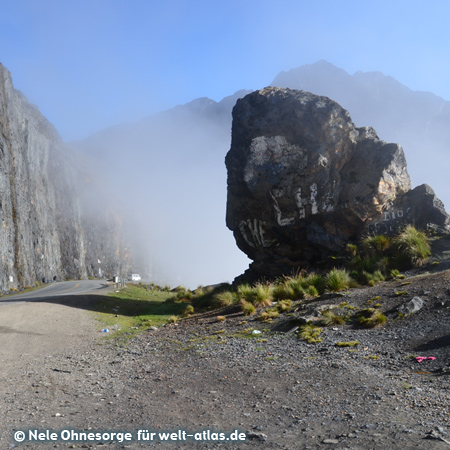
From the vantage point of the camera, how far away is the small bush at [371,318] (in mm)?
8820

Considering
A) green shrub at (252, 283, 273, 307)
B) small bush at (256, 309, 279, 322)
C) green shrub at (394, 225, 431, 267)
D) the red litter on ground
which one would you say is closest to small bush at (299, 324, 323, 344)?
small bush at (256, 309, 279, 322)

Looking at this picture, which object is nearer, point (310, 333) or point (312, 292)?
point (310, 333)

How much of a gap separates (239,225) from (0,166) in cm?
2688

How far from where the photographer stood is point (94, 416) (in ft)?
16.9

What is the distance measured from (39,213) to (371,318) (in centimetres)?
4793

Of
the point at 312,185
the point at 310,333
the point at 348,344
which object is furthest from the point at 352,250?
the point at 348,344

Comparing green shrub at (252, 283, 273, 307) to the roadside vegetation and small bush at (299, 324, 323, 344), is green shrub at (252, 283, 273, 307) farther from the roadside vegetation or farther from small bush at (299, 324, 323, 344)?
small bush at (299, 324, 323, 344)

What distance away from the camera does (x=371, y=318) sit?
8.89 meters

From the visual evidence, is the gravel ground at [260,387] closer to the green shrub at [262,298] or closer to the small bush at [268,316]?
the small bush at [268,316]

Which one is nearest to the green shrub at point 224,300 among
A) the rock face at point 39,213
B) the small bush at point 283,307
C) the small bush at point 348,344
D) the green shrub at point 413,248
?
the small bush at point 283,307

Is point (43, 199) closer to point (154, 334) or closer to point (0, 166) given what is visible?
point (0, 166)

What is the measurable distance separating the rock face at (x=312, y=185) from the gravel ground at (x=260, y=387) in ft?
30.5

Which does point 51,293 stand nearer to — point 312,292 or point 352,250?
point 312,292

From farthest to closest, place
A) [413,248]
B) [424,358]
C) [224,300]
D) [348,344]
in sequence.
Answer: [224,300], [413,248], [348,344], [424,358]
